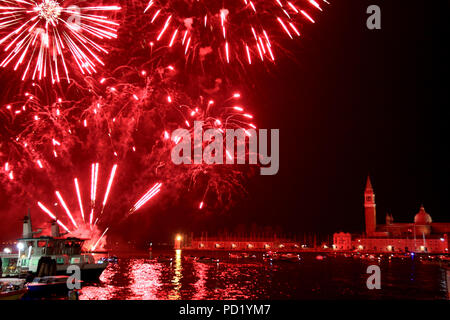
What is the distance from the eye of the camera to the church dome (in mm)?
181250

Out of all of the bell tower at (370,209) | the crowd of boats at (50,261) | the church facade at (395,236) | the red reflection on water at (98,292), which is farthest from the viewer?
the bell tower at (370,209)

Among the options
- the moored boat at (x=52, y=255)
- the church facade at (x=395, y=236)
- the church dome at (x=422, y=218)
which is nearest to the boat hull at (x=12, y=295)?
the moored boat at (x=52, y=255)

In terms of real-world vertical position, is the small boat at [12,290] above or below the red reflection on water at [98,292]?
above

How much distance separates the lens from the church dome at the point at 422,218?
181250mm

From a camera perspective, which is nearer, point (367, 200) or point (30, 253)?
point (30, 253)

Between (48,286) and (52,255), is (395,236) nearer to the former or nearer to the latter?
Result: (52,255)

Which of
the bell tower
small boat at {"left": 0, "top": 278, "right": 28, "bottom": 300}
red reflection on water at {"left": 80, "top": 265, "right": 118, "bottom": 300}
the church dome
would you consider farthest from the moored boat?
the church dome

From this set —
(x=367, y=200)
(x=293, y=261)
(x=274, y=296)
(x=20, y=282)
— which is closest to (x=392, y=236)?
(x=367, y=200)

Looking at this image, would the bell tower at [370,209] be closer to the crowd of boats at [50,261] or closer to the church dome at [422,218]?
the church dome at [422,218]

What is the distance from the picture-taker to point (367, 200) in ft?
620

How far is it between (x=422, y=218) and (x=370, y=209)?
22742 mm

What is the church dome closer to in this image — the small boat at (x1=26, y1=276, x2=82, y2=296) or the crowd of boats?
the crowd of boats
